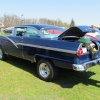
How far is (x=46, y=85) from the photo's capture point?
15.6 ft

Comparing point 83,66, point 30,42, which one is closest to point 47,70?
point 30,42

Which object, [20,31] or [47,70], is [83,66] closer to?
[47,70]

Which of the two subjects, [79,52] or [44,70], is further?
[44,70]

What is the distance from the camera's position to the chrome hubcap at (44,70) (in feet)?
16.5

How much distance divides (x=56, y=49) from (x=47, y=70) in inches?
33.4

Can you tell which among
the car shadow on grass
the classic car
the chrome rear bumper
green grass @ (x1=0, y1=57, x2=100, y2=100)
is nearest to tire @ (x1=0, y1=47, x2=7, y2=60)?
the car shadow on grass

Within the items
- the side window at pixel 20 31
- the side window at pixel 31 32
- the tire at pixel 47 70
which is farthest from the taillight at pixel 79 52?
the side window at pixel 20 31

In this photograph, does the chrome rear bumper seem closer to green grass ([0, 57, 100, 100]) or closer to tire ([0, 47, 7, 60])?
green grass ([0, 57, 100, 100])

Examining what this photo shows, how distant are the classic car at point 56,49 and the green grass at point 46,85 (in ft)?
1.37

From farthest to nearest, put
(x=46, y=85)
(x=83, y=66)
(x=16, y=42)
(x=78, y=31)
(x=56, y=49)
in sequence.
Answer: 1. (x=16, y=42)
2. (x=78, y=31)
3. (x=46, y=85)
4. (x=56, y=49)
5. (x=83, y=66)

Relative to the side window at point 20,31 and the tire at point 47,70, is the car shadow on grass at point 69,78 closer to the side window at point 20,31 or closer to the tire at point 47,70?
the tire at point 47,70

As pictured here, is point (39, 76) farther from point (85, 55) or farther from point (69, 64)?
point (85, 55)

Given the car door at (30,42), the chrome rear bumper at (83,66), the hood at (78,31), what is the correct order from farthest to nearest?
the car door at (30,42)
the hood at (78,31)
the chrome rear bumper at (83,66)

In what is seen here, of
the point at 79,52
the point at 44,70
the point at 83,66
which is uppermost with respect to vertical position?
the point at 79,52
